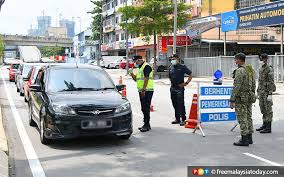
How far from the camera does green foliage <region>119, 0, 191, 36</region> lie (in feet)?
123

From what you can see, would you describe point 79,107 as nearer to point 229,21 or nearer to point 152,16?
point 229,21

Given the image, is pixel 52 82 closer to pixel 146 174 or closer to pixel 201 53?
pixel 146 174

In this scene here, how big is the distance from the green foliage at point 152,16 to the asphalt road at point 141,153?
27.2 meters

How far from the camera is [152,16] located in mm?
37719

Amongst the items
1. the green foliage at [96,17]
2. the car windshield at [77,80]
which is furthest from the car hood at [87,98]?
the green foliage at [96,17]

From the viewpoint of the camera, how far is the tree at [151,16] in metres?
37.4

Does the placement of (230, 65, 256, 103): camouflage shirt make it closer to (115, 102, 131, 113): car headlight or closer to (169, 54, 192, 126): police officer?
(115, 102, 131, 113): car headlight

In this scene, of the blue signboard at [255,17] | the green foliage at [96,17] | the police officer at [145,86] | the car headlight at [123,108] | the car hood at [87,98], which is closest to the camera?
the car hood at [87,98]

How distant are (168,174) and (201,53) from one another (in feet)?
124

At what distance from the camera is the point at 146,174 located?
21.2 ft

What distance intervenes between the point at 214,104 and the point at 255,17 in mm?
20160

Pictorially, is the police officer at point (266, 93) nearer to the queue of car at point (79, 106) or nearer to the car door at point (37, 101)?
the queue of car at point (79, 106)

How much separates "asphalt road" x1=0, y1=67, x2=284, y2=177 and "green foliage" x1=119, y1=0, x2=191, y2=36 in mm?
27155

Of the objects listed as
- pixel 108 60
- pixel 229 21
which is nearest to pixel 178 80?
pixel 229 21
